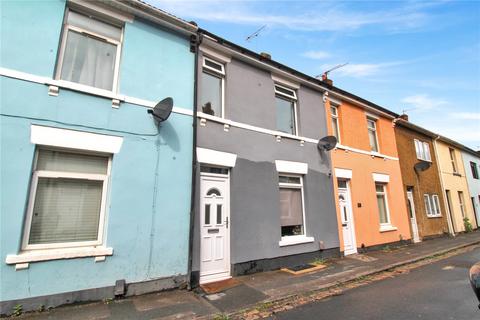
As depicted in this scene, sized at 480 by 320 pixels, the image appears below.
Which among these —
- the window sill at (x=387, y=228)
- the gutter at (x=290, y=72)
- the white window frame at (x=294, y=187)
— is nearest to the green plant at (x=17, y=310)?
the white window frame at (x=294, y=187)

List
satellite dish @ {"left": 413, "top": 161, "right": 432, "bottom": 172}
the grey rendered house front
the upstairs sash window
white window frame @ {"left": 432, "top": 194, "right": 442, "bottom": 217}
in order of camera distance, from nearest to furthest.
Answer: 1. the upstairs sash window
2. the grey rendered house front
3. satellite dish @ {"left": 413, "top": 161, "right": 432, "bottom": 172}
4. white window frame @ {"left": 432, "top": 194, "right": 442, "bottom": 217}

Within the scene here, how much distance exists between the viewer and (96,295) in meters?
4.25

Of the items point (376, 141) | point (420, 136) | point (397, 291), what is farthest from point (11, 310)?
point (420, 136)

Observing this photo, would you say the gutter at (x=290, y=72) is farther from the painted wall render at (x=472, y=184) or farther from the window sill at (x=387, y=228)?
the painted wall render at (x=472, y=184)

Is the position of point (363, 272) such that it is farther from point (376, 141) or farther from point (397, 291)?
point (376, 141)

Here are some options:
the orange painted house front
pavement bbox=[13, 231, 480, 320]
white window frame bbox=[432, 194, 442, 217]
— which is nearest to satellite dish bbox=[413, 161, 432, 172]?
the orange painted house front

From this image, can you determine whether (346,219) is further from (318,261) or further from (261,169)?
(261,169)

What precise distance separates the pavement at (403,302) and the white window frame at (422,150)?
8.97 m

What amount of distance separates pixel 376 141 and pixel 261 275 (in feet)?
28.5

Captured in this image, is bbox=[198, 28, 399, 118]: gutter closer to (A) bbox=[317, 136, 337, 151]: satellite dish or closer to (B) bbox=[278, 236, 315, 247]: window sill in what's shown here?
(A) bbox=[317, 136, 337, 151]: satellite dish

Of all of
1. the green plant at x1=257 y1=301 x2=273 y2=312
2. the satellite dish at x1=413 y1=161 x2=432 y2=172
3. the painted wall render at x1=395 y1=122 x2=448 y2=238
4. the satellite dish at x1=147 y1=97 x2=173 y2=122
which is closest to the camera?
the green plant at x1=257 y1=301 x2=273 y2=312

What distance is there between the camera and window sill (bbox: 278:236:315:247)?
6.81m

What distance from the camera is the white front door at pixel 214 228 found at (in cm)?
566

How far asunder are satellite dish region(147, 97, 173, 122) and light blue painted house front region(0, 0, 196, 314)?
201 mm
